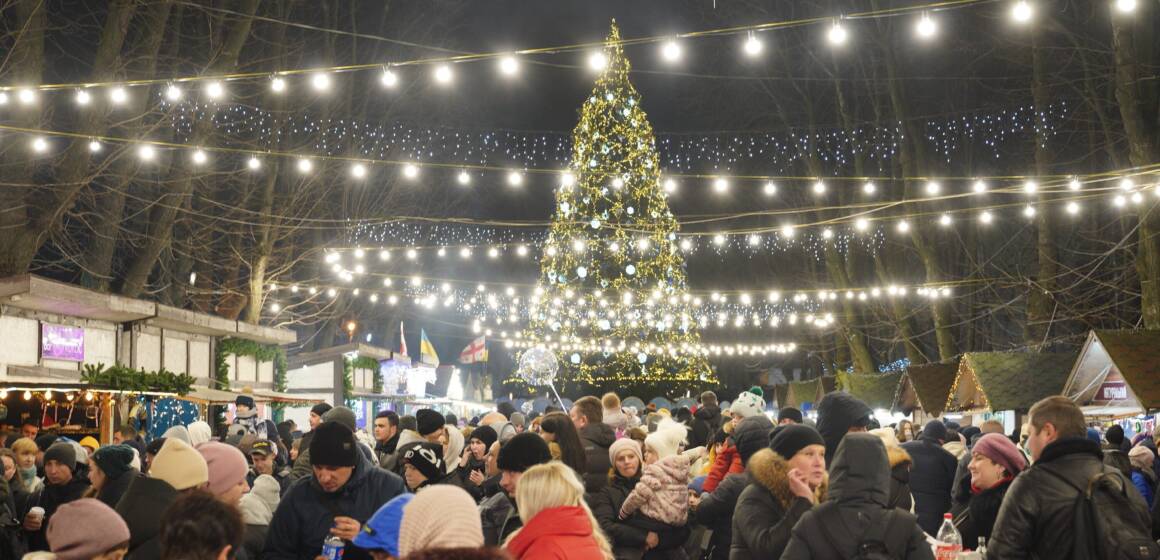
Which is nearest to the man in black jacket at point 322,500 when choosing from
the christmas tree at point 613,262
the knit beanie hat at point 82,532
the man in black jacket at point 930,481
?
the knit beanie hat at point 82,532

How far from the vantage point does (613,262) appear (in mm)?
32250

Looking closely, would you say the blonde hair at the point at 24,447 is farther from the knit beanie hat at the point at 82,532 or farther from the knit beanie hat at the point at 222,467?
the knit beanie hat at the point at 82,532

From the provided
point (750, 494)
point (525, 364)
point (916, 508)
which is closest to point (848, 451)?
point (750, 494)

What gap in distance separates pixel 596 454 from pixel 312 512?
128 inches

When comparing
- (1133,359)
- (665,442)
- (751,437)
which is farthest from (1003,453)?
(1133,359)

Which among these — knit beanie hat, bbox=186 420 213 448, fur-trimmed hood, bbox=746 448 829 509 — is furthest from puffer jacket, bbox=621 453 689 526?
knit beanie hat, bbox=186 420 213 448

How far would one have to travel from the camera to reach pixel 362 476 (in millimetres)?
6090

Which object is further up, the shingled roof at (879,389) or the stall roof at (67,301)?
the stall roof at (67,301)

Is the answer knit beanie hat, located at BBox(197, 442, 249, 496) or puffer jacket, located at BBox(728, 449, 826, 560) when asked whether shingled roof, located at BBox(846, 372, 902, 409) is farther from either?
knit beanie hat, located at BBox(197, 442, 249, 496)

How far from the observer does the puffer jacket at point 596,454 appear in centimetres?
843

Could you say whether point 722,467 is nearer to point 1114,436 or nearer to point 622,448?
point 622,448

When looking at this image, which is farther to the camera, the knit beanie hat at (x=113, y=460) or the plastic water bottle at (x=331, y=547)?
the knit beanie hat at (x=113, y=460)

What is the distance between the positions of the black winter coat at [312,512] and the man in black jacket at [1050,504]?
317 cm

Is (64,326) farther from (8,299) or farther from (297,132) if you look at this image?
(297,132)
